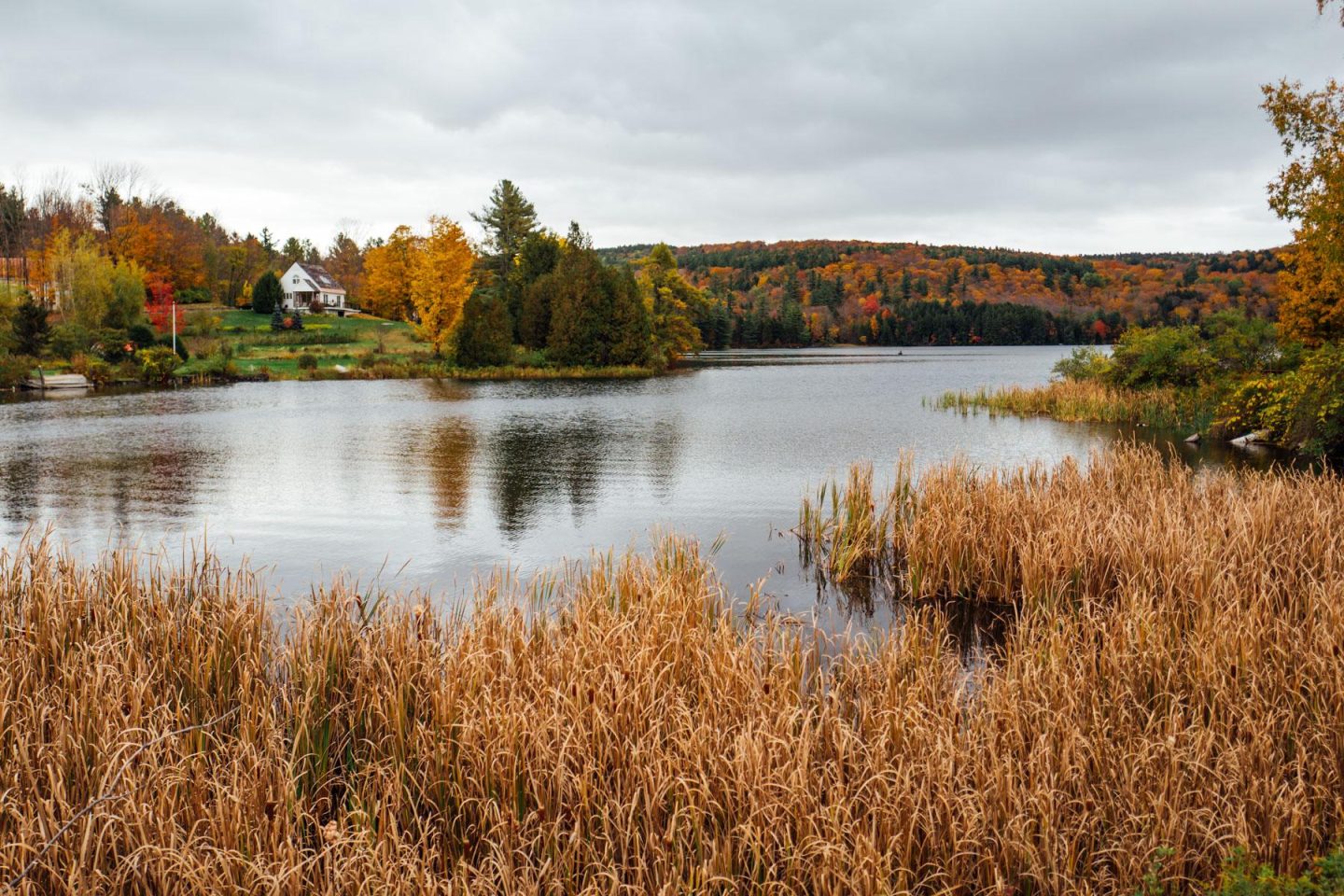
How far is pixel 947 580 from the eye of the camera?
10336mm

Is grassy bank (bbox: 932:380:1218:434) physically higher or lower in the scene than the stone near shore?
higher

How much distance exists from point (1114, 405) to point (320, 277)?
85281 mm

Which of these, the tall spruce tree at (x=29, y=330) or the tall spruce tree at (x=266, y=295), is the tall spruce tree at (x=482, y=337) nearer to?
the tall spruce tree at (x=29, y=330)

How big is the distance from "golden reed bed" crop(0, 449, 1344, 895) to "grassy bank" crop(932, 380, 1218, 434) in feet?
79.6

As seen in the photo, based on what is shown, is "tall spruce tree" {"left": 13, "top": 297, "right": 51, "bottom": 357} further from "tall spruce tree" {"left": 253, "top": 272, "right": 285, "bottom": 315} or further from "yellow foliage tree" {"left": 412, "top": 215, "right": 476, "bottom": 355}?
"tall spruce tree" {"left": 253, "top": 272, "right": 285, "bottom": 315}

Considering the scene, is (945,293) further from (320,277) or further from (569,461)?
(569,461)

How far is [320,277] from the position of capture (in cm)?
9575

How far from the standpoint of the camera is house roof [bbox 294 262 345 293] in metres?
94.2

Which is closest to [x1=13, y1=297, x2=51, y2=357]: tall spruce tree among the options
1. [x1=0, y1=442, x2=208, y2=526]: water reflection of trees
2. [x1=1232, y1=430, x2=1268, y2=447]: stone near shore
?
[x1=0, y1=442, x2=208, y2=526]: water reflection of trees

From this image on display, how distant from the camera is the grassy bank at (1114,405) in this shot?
2905 centimetres

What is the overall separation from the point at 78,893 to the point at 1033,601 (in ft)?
26.5

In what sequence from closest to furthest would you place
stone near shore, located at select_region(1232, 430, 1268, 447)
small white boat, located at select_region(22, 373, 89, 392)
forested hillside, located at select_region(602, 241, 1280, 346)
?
stone near shore, located at select_region(1232, 430, 1268, 447)
small white boat, located at select_region(22, 373, 89, 392)
forested hillside, located at select_region(602, 241, 1280, 346)

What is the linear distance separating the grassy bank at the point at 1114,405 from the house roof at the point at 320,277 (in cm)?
7719

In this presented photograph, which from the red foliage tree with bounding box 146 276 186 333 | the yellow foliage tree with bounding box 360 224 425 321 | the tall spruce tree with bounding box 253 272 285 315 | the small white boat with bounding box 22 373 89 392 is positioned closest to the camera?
the small white boat with bounding box 22 373 89 392
